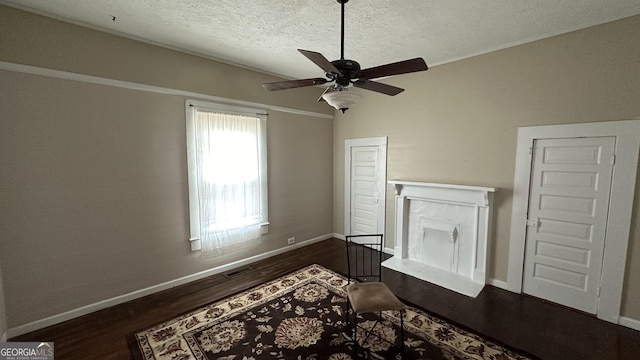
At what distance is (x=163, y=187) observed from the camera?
2994mm

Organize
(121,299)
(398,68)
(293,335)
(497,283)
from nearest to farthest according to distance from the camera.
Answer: (398,68) → (293,335) → (121,299) → (497,283)

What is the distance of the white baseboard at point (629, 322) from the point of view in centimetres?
235

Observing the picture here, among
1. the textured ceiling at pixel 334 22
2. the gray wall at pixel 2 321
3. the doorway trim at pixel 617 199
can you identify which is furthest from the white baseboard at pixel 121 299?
the doorway trim at pixel 617 199

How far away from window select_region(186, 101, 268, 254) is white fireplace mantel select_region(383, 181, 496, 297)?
7.21 ft

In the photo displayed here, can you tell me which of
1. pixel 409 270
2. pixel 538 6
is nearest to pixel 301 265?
pixel 409 270

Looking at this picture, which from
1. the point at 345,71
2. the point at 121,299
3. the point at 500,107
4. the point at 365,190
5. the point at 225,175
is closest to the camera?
the point at 345,71

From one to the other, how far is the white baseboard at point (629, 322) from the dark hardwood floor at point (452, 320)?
0.05 m

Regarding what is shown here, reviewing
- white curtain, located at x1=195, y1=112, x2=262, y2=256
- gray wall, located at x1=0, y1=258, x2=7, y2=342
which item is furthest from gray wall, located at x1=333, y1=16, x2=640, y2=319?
gray wall, located at x1=0, y1=258, x2=7, y2=342

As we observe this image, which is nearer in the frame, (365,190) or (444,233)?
(444,233)

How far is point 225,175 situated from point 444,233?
3222mm

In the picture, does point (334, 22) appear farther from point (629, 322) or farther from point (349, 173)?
point (629, 322)

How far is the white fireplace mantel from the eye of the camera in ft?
10.4

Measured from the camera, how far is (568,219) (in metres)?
2.66

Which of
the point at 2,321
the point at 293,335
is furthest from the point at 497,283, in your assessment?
the point at 2,321
